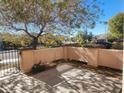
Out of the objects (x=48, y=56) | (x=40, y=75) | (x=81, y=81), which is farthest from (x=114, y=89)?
(x=48, y=56)

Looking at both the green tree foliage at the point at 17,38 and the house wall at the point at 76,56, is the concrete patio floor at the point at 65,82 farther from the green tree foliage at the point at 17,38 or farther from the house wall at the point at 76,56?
the green tree foliage at the point at 17,38

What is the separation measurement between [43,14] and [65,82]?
404cm

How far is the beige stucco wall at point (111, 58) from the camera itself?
699cm

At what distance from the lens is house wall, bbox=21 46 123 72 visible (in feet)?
22.6

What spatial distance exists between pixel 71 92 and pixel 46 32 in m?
4.95

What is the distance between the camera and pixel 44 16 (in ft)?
25.5

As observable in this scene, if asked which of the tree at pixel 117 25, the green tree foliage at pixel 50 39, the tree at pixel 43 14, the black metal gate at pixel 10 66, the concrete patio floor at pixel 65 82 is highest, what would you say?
the tree at pixel 117 25

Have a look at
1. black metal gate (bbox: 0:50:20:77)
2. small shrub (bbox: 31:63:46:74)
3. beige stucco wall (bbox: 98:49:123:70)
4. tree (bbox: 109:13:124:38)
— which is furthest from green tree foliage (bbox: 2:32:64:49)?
tree (bbox: 109:13:124:38)

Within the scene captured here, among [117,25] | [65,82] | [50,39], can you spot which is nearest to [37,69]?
[65,82]

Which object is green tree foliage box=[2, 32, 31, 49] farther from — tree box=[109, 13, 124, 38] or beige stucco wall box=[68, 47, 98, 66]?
tree box=[109, 13, 124, 38]

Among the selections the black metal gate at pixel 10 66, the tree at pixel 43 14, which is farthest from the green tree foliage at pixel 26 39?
the black metal gate at pixel 10 66

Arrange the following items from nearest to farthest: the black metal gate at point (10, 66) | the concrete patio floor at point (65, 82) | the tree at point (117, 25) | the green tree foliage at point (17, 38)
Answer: the concrete patio floor at point (65, 82) < the black metal gate at point (10, 66) < the green tree foliage at point (17, 38) < the tree at point (117, 25)

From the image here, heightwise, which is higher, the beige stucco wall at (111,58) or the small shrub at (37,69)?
the beige stucco wall at (111,58)

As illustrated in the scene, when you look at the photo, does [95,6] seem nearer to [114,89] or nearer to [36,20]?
[36,20]
